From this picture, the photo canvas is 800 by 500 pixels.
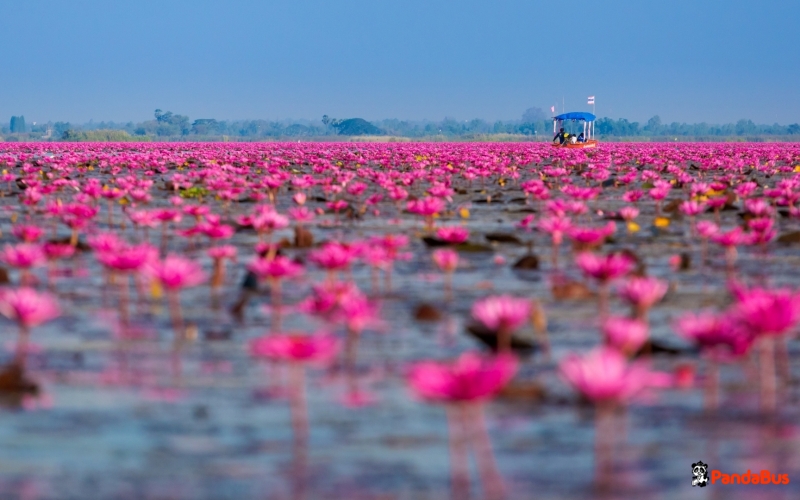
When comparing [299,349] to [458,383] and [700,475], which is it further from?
[700,475]

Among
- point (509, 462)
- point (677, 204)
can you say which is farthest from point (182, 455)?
point (677, 204)

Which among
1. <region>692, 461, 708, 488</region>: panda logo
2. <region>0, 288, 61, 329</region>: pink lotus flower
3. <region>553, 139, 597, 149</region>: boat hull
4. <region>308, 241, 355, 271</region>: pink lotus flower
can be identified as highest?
<region>308, 241, 355, 271</region>: pink lotus flower

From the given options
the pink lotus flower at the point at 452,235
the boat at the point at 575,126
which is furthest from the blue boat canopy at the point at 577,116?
the pink lotus flower at the point at 452,235

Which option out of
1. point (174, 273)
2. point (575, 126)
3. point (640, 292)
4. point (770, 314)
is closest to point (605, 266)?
point (640, 292)

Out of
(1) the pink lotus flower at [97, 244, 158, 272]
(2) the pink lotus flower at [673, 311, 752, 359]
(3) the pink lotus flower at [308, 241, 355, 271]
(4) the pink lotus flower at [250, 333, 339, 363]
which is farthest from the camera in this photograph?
(3) the pink lotus flower at [308, 241, 355, 271]

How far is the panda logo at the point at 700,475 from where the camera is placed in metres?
3.44

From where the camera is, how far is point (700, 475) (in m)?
3.49

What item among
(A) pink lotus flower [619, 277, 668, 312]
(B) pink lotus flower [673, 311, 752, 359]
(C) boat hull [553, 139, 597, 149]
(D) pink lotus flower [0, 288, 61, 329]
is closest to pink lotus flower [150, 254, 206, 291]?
(D) pink lotus flower [0, 288, 61, 329]

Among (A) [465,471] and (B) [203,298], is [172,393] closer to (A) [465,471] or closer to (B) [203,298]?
(A) [465,471]

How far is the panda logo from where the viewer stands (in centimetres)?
344

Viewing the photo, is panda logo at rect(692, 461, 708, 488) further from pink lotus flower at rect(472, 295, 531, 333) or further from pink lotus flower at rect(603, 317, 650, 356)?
pink lotus flower at rect(472, 295, 531, 333)

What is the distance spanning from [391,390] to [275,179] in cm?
1130

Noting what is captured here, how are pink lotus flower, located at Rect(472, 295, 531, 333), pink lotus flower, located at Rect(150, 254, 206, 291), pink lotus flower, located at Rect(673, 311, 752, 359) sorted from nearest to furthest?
pink lotus flower, located at Rect(673, 311, 752, 359), pink lotus flower, located at Rect(472, 295, 531, 333), pink lotus flower, located at Rect(150, 254, 206, 291)

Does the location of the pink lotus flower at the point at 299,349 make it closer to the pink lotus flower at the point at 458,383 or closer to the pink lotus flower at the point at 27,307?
the pink lotus flower at the point at 458,383
